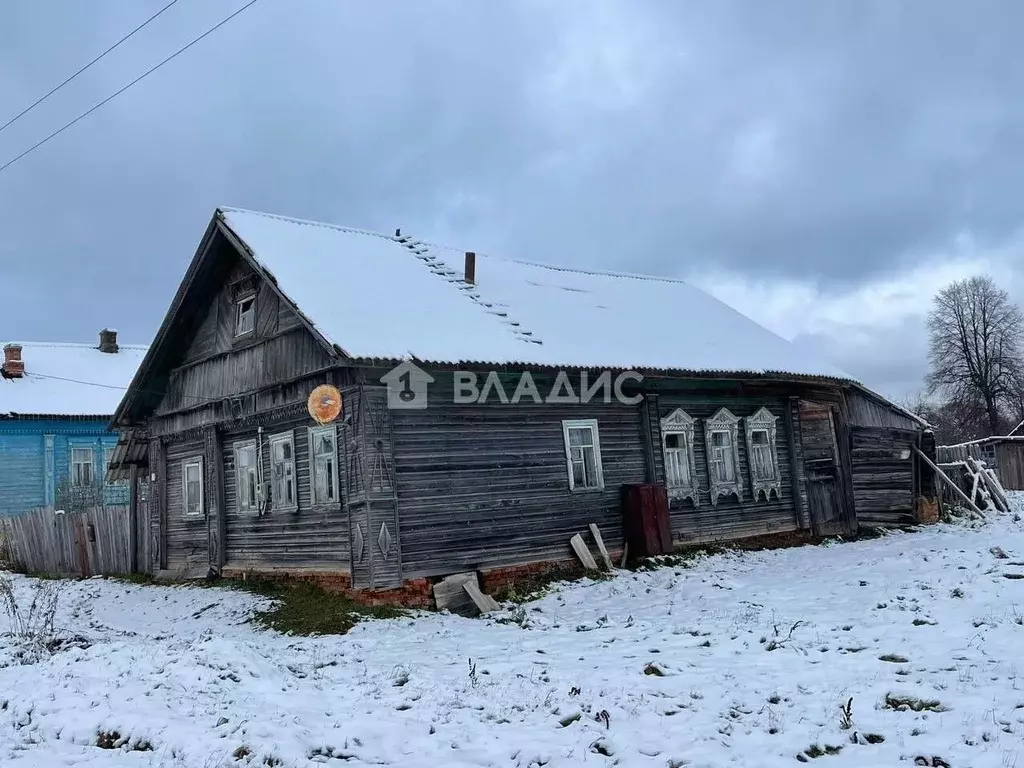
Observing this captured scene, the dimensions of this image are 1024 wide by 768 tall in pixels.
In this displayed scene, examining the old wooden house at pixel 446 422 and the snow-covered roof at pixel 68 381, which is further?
the snow-covered roof at pixel 68 381

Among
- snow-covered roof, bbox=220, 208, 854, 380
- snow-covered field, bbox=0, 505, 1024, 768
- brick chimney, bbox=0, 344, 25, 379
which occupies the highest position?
brick chimney, bbox=0, 344, 25, 379

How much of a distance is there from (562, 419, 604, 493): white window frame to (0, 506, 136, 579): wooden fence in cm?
1051

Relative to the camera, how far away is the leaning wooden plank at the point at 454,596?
38.3 ft

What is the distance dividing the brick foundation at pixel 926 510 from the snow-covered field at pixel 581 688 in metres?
7.75

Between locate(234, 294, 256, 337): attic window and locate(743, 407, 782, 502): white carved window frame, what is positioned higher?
locate(234, 294, 256, 337): attic window

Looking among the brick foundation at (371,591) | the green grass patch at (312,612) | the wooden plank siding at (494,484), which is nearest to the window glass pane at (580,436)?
the wooden plank siding at (494,484)

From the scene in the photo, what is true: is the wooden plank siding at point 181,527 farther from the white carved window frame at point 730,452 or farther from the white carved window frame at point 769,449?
the white carved window frame at point 769,449

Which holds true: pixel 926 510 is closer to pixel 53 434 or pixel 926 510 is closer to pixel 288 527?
pixel 288 527

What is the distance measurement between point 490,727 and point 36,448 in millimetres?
27364

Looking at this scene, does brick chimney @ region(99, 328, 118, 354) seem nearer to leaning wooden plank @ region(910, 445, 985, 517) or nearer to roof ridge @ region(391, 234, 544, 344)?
roof ridge @ region(391, 234, 544, 344)

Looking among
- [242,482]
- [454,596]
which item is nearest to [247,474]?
[242,482]

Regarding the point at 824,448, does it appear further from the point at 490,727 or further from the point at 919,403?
the point at 919,403

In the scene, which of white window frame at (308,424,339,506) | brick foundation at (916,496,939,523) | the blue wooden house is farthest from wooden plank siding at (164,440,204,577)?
brick foundation at (916,496,939,523)

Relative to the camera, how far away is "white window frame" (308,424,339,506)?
12.3 m
